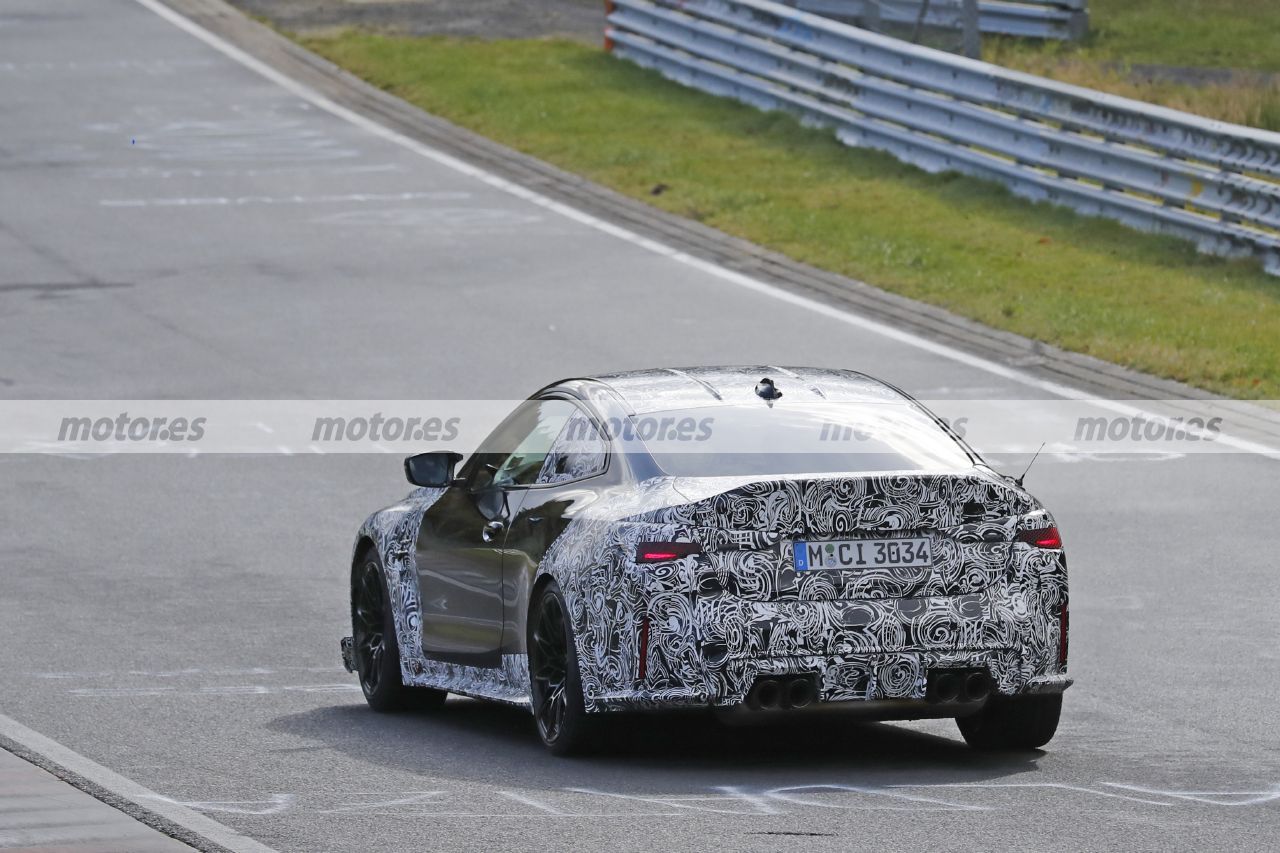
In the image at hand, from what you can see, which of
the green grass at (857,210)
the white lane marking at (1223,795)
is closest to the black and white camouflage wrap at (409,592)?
the white lane marking at (1223,795)

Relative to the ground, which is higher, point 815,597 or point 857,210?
point 815,597

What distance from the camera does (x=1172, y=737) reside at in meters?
9.10

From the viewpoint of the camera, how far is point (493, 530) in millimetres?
9273

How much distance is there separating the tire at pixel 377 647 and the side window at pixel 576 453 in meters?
1.43

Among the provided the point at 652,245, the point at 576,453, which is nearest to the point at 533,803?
the point at 576,453

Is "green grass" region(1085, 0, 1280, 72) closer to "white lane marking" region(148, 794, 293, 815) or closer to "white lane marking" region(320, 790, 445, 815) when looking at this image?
"white lane marking" region(320, 790, 445, 815)

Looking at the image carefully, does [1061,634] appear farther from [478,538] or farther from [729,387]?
[478,538]

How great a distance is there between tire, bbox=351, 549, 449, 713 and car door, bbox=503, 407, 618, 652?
1.25 meters

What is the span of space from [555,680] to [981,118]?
54.2 ft

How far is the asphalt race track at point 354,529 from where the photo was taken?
777 cm

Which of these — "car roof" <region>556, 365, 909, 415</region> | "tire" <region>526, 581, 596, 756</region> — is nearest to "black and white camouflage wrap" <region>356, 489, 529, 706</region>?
"tire" <region>526, 581, 596, 756</region>

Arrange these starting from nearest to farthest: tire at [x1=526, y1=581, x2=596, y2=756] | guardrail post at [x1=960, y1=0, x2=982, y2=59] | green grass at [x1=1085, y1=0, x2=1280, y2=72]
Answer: tire at [x1=526, y1=581, x2=596, y2=756] < guardrail post at [x1=960, y1=0, x2=982, y2=59] < green grass at [x1=1085, y1=0, x2=1280, y2=72]

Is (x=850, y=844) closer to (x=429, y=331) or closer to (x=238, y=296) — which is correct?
(x=429, y=331)

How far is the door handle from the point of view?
9.25 metres
